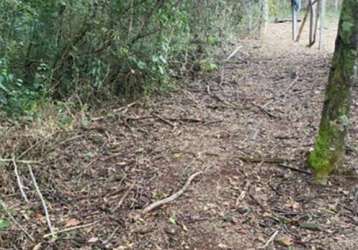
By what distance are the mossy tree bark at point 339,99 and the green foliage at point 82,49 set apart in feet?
7.90

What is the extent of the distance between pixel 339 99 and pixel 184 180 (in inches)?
45.6

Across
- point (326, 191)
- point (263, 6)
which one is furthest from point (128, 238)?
point (263, 6)

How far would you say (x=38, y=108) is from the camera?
4164mm

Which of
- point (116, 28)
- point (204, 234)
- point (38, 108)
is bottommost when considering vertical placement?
point (204, 234)

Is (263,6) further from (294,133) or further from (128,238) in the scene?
(128,238)

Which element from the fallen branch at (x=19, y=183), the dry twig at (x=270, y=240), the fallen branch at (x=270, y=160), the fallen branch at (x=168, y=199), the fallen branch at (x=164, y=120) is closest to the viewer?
the dry twig at (x=270, y=240)

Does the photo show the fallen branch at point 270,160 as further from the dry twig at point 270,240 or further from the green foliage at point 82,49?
the green foliage at point 82,49

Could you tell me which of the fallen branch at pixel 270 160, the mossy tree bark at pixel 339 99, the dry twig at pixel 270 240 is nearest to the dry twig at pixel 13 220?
the dry twig at pixel 270 240

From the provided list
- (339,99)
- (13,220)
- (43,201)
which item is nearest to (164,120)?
(43,201)

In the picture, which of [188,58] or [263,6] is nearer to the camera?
[188,58]

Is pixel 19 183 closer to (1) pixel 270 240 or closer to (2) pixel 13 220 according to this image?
(2) pixel 13 220

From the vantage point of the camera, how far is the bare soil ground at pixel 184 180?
2637 mm

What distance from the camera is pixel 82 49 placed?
479 centimetres

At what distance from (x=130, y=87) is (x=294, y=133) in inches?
74.9
